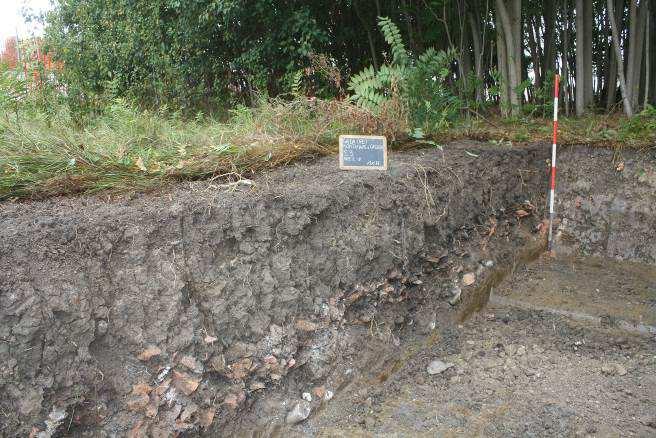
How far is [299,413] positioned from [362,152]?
178 centimetres

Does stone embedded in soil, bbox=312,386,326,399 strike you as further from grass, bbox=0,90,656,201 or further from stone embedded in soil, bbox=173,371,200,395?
grass, bbox=0,90,656,201

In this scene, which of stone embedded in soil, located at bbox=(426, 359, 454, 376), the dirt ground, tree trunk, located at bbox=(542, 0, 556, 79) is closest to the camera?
the dirt ground

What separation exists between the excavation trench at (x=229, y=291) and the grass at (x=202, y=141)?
193 millimetres

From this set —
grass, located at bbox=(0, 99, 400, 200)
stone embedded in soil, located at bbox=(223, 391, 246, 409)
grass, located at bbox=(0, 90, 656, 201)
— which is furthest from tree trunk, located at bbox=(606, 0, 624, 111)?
Answer: stone embedded in soil, located at bbox=(223, 391, 246, 409)

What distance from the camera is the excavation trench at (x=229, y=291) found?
246 centimetres

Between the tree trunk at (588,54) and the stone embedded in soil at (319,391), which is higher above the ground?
the tree trunk at (588,54)

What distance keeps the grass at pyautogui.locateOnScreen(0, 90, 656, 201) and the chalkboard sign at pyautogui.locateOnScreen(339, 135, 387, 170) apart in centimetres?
40

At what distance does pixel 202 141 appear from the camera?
162 inches

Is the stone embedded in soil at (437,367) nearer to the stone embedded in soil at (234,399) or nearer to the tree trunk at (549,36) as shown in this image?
the stone embedded in soil at (234,399)

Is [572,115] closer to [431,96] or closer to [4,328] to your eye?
[431,96]

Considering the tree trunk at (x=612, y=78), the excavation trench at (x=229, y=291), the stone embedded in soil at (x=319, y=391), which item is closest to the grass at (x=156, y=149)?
the excavation trench at (x=229, y=291)

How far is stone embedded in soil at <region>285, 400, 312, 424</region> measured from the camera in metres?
2.96

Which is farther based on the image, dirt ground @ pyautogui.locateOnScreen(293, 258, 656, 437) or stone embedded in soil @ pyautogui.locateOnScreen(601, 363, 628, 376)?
stone embedded in soil @ pyautogui.locateOnScreen(601, 363, 628, 376)

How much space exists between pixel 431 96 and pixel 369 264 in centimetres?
211
